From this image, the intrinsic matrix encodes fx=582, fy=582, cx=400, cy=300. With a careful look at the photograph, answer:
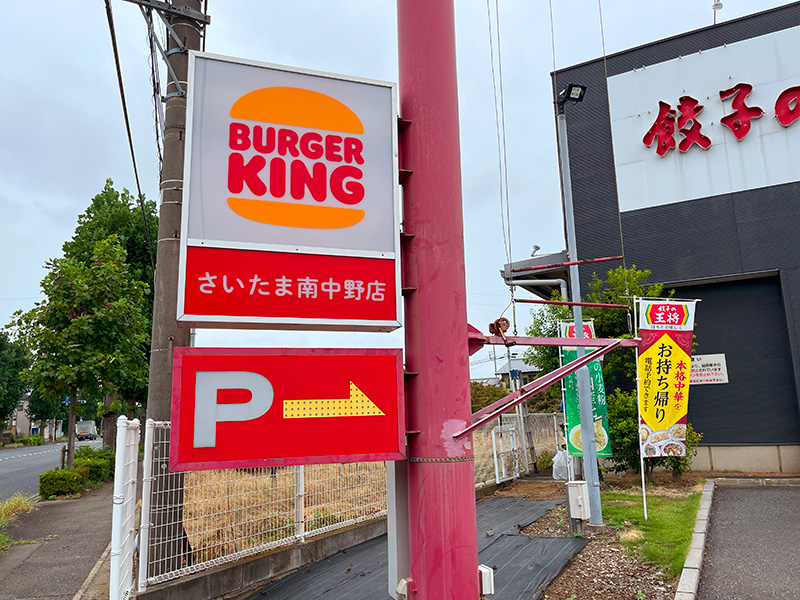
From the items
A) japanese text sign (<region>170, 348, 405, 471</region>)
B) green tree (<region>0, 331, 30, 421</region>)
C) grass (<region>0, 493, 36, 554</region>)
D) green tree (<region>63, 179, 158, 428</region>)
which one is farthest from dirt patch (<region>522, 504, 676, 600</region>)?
green tree (<region>0, 331, 30, 421</region>)

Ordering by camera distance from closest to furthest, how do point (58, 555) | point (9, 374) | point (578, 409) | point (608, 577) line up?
point (608, 577)
point (58, 555)
point (578, 409)
point (9, 374)

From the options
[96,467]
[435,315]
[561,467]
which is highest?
[435,315]

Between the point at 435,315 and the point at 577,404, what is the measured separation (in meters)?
9.37

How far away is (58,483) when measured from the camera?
13203mm

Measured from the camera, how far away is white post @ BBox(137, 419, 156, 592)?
5344 millimetres

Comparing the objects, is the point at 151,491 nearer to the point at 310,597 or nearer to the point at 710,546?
the point at 310,597

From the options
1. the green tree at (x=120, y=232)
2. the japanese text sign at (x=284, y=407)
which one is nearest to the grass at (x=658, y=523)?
the japanese text sign at (x=284, y=407)

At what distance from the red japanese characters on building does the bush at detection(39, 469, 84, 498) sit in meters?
17.3

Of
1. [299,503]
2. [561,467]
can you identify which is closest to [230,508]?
[299,503]

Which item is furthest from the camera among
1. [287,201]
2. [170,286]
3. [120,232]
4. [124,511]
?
[120,232]

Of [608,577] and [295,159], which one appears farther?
[608,577]

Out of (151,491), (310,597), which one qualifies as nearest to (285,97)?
(151,491)

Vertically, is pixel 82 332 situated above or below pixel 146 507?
above

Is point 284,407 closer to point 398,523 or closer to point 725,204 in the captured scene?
point 398,523
